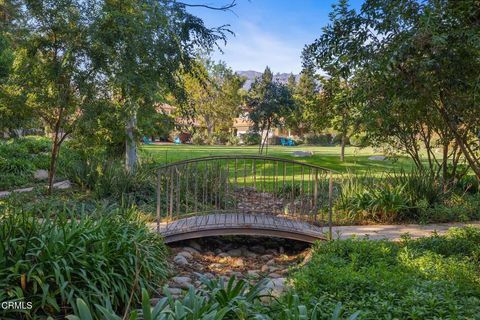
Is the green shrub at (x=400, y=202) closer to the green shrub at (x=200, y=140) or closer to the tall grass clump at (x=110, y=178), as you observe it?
the tall grass clump at (x=110, y=178)

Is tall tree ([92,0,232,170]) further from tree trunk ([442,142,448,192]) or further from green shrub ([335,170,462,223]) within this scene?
tree trunk ([442,142,448,192])

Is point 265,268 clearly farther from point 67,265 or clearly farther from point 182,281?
point 67,265

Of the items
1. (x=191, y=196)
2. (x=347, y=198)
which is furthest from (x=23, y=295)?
(x=347, y=198)

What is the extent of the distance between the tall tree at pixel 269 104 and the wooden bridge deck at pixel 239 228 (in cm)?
812

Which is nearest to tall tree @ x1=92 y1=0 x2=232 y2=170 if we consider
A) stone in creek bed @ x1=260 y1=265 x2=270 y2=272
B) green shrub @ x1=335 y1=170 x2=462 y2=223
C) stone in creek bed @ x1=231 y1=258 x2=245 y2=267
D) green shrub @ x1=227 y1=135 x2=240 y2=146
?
stone in creek bed @ x1=231 y1=258 x2=245 y2=267

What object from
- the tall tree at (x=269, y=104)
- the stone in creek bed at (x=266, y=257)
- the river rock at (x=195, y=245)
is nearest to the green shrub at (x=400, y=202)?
the stone in creek bed at (x=266, y=257)

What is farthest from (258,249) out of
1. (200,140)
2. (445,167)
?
(200,140)

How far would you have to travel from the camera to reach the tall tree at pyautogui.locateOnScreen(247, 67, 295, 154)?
13.1 m

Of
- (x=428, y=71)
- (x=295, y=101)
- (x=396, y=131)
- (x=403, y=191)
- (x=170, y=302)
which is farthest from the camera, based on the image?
(x=295, y=101)

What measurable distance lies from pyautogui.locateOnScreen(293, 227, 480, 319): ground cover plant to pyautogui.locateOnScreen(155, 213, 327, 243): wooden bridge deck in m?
0.65

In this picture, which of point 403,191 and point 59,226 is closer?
point 59,226

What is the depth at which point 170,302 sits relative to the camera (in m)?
2.46

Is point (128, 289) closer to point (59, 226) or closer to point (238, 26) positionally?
point (59, 226)

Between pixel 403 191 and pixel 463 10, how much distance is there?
4602 millimetres
